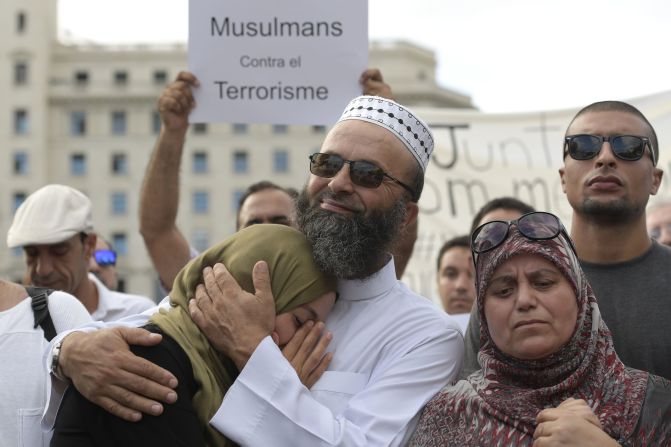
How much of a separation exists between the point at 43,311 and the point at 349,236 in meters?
1.14

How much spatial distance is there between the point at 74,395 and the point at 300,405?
2.05 feet

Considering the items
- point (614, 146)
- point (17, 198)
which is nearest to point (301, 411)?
point (614, 146)

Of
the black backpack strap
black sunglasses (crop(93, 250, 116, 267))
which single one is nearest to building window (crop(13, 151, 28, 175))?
black sunglasses (crop(93, 250, 116, 267))

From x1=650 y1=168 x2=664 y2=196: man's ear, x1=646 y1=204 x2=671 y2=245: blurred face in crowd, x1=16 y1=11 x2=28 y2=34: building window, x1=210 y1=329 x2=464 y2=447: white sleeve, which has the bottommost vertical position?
x1=210 y1=329 x2=464 y2=447: white sleeve

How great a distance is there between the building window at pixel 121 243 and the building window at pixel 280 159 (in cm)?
982

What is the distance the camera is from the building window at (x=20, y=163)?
60.9 m

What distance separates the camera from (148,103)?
63.1 metres

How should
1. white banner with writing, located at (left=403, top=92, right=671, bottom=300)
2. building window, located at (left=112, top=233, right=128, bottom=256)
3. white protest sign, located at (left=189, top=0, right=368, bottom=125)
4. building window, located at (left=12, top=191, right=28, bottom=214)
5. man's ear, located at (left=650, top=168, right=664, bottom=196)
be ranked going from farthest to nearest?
building window, located at (left=12, top=191, right=28, bottom=214), building window, located at (left=112, top=233, right=128, bottom=256), white banner with writing, located at (left=403, top=92, right=671, bottom=300), white protest sign, located at (left=189, top=0, right=368, bottom=125), man's ear, located at (left=650, top=168, right=664, bottom=196)

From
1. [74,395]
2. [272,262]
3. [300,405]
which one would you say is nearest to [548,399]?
[300,405]

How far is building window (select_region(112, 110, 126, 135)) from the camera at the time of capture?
63091 mm

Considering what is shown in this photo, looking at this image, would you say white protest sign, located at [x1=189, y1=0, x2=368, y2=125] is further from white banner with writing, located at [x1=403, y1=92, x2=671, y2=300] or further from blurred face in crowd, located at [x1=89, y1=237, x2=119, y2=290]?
white banner with writing, located at [x1=403, y1=92, x2=671, y2=300]

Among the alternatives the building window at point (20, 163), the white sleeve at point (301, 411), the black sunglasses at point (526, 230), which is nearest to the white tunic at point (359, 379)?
the white sleeve at point (301, 411)

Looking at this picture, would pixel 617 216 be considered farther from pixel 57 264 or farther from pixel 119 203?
pixel 119 203

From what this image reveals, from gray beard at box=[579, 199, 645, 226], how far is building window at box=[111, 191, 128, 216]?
5843 cm
